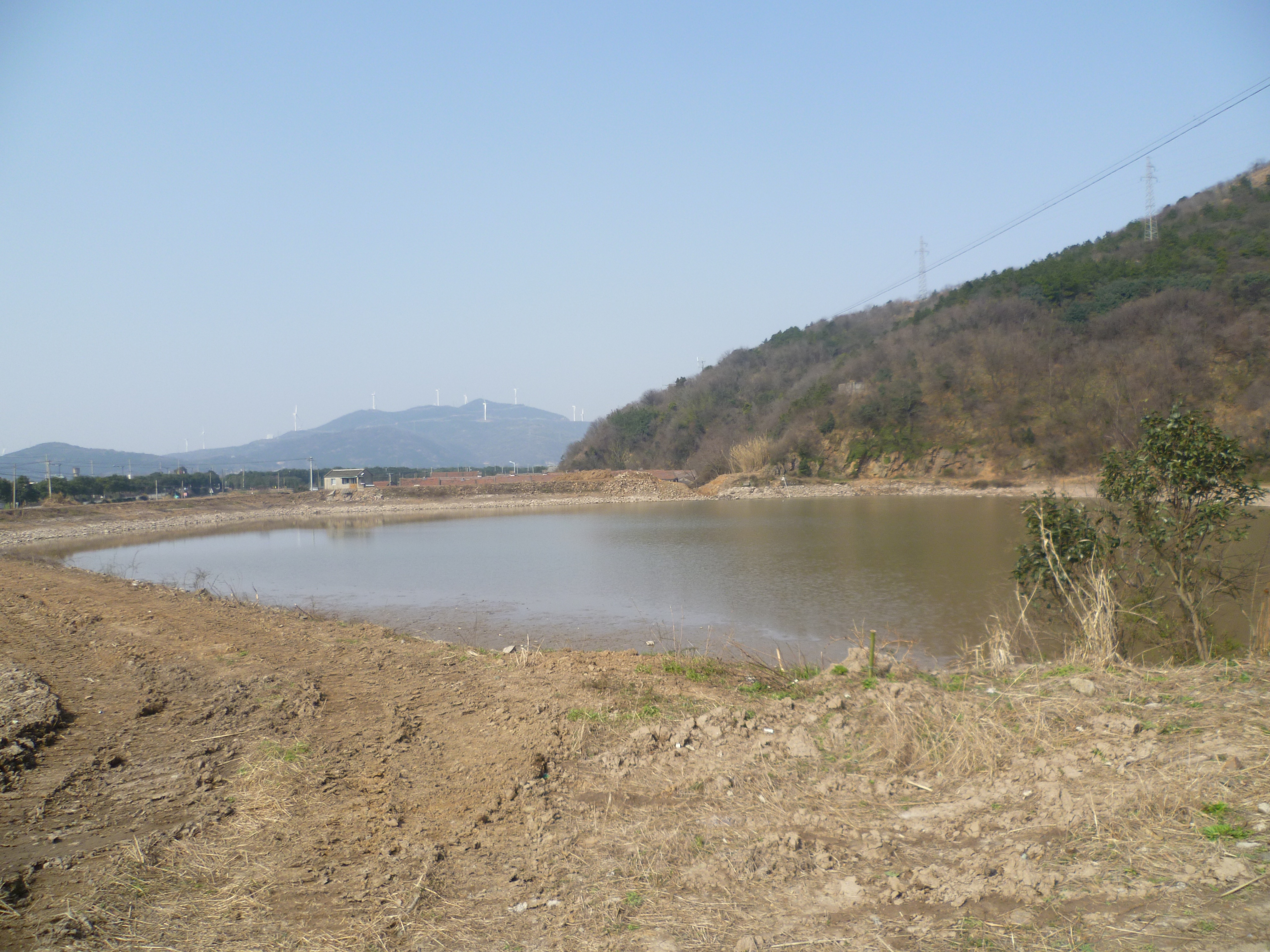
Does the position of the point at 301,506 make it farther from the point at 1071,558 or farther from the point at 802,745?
the point at 802,745

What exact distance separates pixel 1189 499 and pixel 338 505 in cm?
5553

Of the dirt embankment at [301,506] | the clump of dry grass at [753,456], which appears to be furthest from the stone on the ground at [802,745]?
the clump of dry grass at [753,456]

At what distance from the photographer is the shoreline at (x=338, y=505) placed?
A: 37344 millimetres

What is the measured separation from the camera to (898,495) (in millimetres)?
46625

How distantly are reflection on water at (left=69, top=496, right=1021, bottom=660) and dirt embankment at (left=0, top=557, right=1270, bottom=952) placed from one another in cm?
409

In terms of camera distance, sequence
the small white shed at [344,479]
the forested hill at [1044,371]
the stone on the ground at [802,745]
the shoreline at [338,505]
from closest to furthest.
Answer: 1. the stone on the ground at [802,745]
2. the shoreline at [338,505]
3. the forested hill at [1044,371]
4. the small white shed at [344,479]

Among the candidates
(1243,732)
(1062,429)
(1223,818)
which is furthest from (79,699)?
(1062,429)

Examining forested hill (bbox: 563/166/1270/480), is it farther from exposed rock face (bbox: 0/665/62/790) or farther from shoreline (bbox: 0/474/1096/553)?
exposed rock face (bbox: 0/665/62/790)

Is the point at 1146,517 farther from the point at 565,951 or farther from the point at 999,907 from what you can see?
the point at 565,951

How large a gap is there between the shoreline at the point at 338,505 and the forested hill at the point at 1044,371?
3888 mm

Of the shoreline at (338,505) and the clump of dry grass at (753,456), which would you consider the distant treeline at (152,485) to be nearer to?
the shoreline at (338,505)

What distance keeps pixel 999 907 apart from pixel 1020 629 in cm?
750

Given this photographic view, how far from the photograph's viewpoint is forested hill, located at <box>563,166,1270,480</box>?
41719mm

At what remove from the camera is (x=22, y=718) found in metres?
5.62
